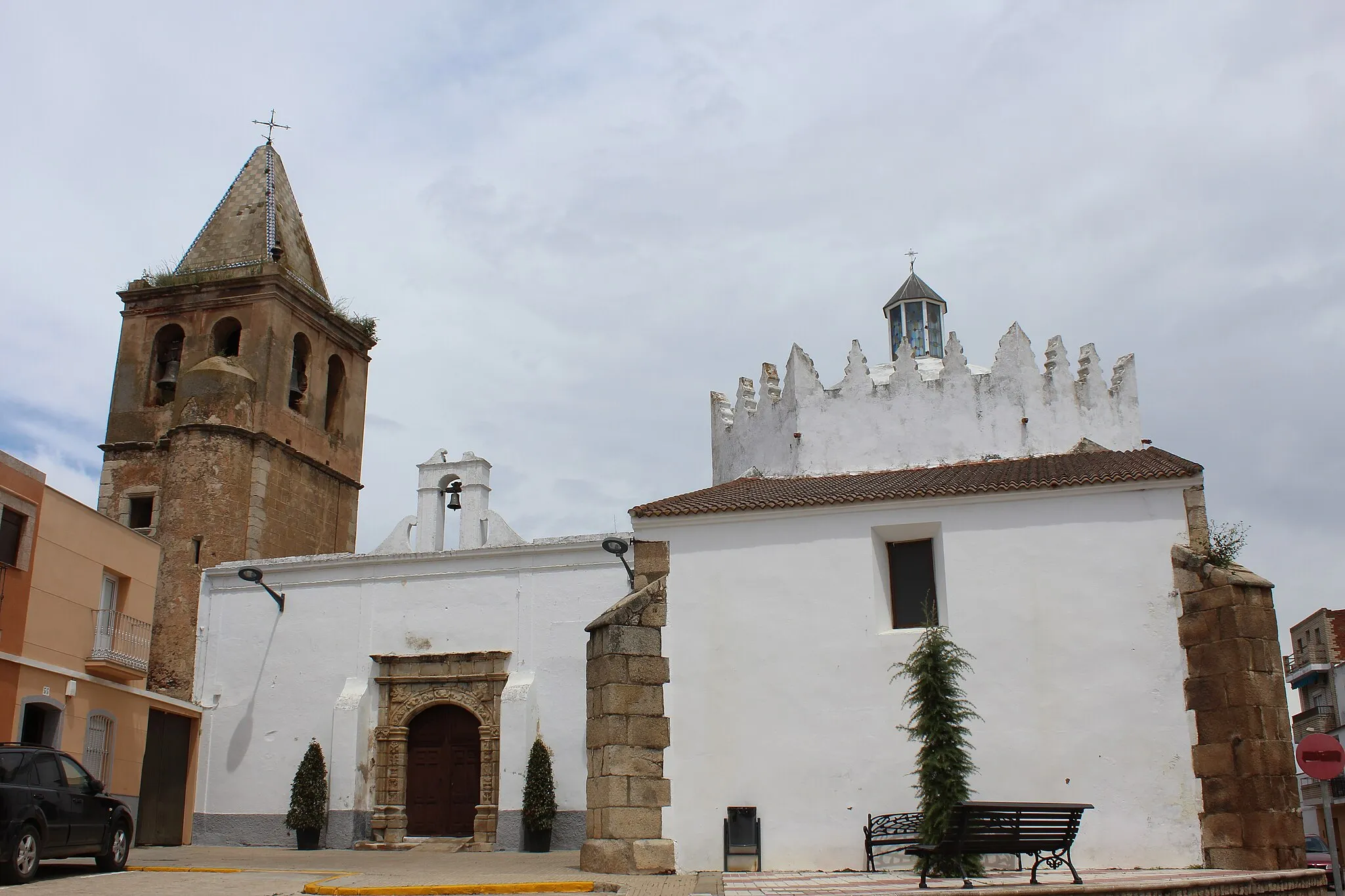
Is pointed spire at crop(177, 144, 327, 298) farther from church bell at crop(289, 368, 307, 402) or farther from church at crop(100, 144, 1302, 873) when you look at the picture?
church bell at crop(289, 368, 307, 402)

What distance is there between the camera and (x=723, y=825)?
1245 cm

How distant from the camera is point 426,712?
63.0ft

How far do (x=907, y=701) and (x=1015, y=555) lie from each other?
204 cm

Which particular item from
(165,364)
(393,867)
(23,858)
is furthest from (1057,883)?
(165,364)

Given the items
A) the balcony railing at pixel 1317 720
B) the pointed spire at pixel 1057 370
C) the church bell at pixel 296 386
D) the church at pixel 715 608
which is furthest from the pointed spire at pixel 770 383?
the balcony railing at pixel 1317 720

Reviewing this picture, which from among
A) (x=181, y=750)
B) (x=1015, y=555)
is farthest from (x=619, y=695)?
(x=181, y=750)

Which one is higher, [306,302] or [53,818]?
[306,302]

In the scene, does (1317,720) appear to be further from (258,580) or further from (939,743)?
(258,580)

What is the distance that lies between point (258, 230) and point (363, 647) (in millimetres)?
10893

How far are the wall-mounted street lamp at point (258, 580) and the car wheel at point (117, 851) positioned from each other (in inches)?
292

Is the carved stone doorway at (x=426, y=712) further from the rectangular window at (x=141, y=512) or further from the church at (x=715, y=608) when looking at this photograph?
the rectangular window at (x=141, y=512)

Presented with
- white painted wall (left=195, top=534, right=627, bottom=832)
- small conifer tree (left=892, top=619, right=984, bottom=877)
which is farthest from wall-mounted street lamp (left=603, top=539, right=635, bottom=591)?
small conifer tree (left=892, top=619, right=984, bottom=877)

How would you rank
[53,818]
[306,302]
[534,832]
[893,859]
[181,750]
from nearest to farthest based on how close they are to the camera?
[53,818]
[893,859]
[534,832]
[181,750]
[306,302]

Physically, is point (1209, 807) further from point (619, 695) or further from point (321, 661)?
point (321, 661)
